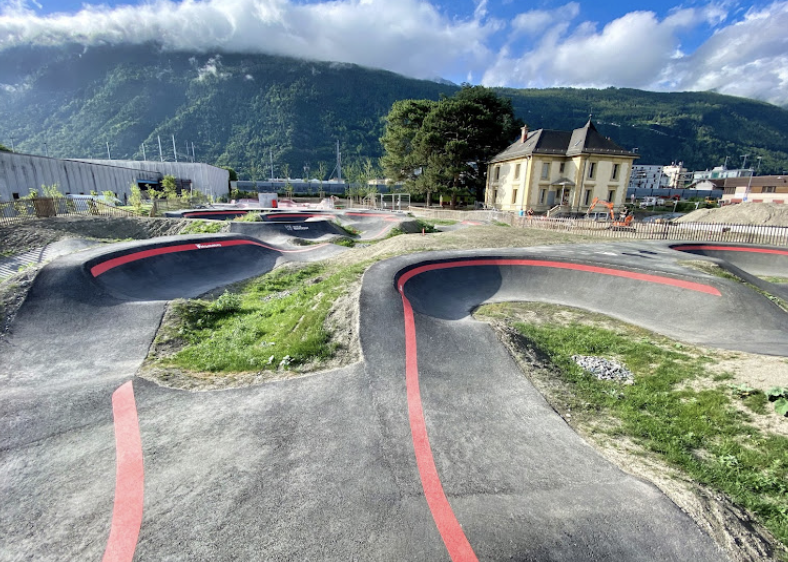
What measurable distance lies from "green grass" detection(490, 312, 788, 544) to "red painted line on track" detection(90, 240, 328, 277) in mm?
14977

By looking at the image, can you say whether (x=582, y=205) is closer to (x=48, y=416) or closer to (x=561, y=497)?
(x=561, y=497)

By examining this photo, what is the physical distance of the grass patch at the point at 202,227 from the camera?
991 inches

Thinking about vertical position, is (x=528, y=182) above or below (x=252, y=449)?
above

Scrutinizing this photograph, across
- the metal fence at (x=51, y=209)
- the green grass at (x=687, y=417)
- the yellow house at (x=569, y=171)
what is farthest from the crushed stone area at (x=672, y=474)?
the yellow house at (x=569, y=171)

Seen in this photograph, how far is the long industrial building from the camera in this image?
32062 mm

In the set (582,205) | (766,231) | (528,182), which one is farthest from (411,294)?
(582,205)

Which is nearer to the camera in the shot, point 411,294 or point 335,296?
point 335,296

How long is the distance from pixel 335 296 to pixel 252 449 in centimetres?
575

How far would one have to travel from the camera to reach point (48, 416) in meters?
5.38

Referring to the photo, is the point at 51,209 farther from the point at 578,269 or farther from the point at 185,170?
the point at 185,170

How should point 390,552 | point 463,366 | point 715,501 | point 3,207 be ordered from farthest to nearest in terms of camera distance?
point 3,207 < point 463,366 < point 715,501 < point 390,552

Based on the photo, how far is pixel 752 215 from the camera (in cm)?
3441

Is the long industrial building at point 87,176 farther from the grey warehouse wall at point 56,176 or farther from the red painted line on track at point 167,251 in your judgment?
the red painted line on track at point 167,251

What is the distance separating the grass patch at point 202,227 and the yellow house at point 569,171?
36438 mm
